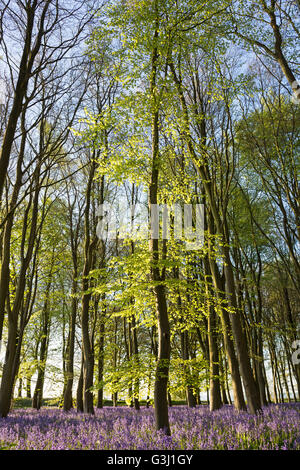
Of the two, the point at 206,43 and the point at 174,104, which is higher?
the point at 206,43

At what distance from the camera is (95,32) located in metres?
7.59

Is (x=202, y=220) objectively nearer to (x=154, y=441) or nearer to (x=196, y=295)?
(x=196, y=295)

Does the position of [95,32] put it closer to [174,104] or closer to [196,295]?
[174,104]

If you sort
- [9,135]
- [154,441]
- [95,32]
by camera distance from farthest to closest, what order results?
[95,32]
[9,135]
[154,441]

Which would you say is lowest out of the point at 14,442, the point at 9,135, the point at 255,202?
the point at 14,442

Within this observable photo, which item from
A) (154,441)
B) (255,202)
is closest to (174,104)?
(154,441)

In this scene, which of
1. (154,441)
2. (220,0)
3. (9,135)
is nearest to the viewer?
(154,441)

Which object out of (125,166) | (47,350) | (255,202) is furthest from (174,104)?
(47,350)

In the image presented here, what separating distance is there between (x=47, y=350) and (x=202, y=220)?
1789cm

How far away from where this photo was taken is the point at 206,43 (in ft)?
31.2

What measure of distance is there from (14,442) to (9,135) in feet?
16.7

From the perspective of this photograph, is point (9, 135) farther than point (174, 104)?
No
